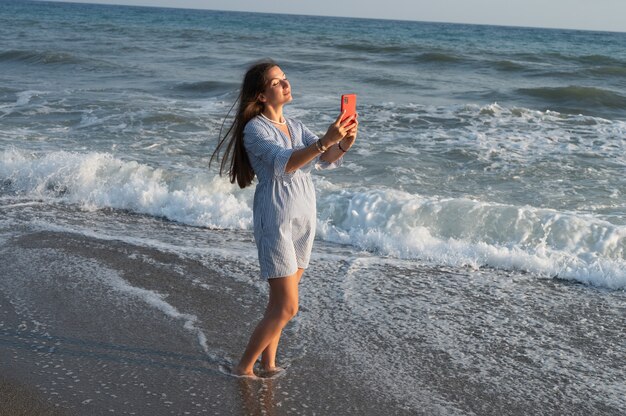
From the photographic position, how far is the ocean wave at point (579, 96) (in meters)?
15.7

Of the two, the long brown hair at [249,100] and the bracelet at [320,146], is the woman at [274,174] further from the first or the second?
the bracelet at [320,146]

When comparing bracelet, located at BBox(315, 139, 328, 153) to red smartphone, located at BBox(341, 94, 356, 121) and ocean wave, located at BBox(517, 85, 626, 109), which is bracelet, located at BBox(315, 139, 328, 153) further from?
ocean wave, located at BBox(517, 85, 626, 109)

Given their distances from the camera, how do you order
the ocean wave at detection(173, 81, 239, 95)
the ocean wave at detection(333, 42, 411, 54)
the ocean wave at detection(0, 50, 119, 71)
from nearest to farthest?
the ocean wave at detection(173, 81, 239, 95) → the ocean wave at detection(0, 50, 119, 71) → the ocean wave at detection(333, 42, 411, 54)

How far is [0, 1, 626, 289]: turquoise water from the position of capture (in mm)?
6668

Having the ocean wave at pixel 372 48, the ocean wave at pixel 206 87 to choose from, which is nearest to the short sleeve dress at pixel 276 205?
the ocean wave at pixel 206 87

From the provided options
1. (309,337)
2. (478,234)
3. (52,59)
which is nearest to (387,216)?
(478,234)

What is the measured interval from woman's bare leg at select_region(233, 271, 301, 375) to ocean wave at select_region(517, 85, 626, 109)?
13.0 metres

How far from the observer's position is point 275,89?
3.42m

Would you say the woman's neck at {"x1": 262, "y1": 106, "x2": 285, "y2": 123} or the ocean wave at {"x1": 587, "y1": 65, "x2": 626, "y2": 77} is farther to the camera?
the ocean wave at {"x1": 587, "y1": 65, "x2": 626, "y2": 77}

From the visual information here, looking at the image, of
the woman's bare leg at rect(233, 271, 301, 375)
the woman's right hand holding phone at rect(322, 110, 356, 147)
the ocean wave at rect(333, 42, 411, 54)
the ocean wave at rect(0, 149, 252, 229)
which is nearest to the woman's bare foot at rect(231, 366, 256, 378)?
the woman's bare leg at rect(233, 271, 301, 375)

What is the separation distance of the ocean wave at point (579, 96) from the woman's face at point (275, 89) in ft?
43.0

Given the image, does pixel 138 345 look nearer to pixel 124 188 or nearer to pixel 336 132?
pixel 336 132

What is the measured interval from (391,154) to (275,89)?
6723 millimetres

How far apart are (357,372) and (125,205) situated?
413cm
